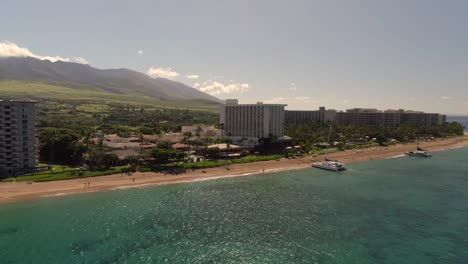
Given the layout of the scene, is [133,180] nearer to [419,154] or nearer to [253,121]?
[253,121]

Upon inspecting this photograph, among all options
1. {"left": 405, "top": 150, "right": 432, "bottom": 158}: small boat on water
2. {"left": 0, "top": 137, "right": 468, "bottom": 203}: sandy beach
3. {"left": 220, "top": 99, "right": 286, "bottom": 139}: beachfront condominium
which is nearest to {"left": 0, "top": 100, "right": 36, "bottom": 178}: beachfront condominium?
{"left": 0, "top": 137, "right": 468, "bottom": 203}: sandy beach

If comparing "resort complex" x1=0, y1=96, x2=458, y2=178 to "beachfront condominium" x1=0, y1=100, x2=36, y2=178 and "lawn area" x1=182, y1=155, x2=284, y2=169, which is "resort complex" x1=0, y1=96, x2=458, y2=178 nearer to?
"beachfront condominium" x1=0, y1=100, x2=36, y2=178

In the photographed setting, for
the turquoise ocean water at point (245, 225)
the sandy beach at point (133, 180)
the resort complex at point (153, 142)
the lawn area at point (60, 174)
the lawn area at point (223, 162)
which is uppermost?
the resort complex at point (153, 142)

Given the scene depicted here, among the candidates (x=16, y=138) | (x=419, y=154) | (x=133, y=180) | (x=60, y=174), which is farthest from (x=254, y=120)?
(x=16, y=138)

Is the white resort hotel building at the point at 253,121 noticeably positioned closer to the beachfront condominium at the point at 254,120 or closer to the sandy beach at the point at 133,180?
the beachfront condominium at the point at 254,120

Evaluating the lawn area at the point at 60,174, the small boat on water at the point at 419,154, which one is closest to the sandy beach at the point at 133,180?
the lawn area at the point at 60,174

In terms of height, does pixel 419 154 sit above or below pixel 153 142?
below
